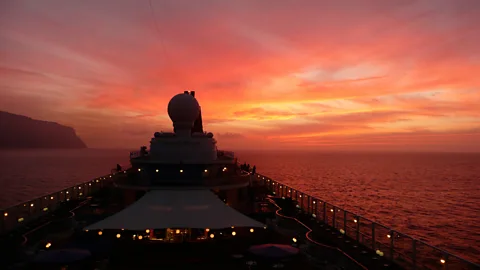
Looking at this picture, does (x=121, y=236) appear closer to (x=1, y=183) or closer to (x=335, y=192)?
(x=335, y=192)

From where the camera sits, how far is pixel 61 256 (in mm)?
16594

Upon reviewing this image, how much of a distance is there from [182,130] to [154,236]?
10346 millimetres

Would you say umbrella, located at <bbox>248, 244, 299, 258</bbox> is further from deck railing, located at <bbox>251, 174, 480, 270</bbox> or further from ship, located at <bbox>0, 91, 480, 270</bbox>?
deck railing, located at <bbox>251, 174, 480, 270</bbox>

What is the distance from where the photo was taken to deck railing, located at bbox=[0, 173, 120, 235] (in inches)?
1028

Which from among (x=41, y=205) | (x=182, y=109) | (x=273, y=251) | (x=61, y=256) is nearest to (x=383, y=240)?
(x=182, y=109)

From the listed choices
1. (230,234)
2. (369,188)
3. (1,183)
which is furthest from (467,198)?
(1,183)

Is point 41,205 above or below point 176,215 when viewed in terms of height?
below

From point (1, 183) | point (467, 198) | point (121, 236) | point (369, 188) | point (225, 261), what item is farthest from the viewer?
point (1, 183)

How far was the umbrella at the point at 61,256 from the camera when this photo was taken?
16.3 metres

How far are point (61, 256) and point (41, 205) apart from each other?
17.0 m

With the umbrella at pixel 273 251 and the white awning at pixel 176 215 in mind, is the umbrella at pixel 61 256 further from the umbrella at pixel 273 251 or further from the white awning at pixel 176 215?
the umbrella at pixel 273 251

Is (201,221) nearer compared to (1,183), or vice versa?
(201,221)

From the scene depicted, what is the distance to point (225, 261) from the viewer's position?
2045cm

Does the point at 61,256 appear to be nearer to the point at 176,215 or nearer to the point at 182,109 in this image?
the point at 176,215
